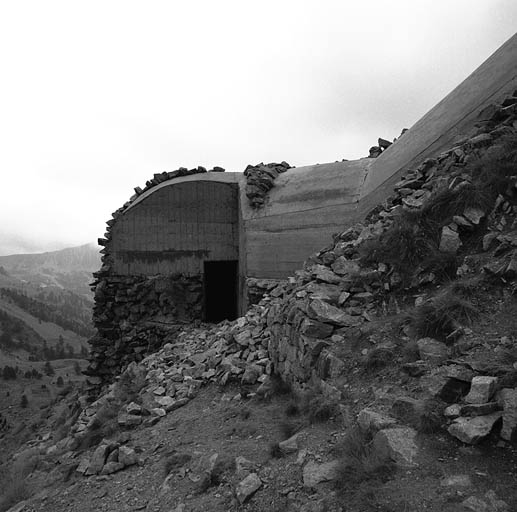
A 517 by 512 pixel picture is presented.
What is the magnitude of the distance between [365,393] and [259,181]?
9.12 m

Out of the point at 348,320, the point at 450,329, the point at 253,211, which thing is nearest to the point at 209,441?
the point at 348,320

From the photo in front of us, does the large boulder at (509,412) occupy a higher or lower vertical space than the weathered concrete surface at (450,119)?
lower

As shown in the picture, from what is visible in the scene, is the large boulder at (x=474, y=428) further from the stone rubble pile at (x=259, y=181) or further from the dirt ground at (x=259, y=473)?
the stone rubble pile at (x=259, y=181)

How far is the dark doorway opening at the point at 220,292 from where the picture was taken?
14.7m

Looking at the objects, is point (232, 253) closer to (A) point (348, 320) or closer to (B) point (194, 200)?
(B) point (194, 200)

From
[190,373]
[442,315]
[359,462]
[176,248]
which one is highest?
[176,248]

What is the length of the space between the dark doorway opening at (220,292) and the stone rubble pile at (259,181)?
10.5 feet

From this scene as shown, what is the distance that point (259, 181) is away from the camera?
12.2 metres

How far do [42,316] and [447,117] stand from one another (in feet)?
222

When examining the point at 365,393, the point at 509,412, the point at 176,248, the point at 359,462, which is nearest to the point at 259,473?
the point at 359,462

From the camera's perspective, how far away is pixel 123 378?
8672mm

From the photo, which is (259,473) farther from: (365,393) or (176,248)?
(176,248)

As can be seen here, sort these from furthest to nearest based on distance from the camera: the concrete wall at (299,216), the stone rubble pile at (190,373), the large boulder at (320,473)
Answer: the concrete wall at (299,216) < the stone rubble pile at (190,373) < the large boulder at (320,473)

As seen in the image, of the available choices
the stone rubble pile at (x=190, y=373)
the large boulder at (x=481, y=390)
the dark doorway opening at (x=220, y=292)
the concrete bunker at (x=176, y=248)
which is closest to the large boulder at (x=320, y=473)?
the large boulder at (x=481, y=390)
